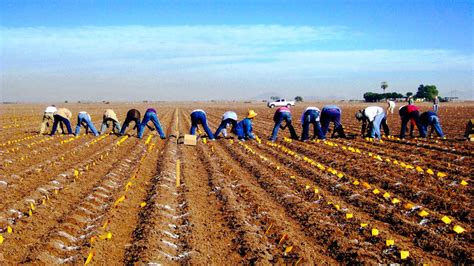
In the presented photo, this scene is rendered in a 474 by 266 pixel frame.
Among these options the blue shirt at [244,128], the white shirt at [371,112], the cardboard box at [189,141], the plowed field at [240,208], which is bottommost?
the plowed field at [240,208]

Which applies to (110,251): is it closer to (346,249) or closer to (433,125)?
(346,249)

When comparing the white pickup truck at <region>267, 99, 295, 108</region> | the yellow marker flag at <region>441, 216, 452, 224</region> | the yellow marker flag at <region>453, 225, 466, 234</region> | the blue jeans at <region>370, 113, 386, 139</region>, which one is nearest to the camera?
the yellow marker flag at <region>453, 225, 466, 234</region>

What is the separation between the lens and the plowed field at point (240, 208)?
521 centimetres

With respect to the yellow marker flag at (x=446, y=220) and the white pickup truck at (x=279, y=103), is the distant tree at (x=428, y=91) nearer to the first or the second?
the white pickup truck at (x=279, y=103)

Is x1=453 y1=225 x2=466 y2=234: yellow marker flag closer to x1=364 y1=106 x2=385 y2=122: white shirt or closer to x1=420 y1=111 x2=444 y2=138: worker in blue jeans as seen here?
x1=364 y1=106 x2=385 y2=122: white shirt

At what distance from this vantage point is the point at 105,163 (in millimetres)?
11508

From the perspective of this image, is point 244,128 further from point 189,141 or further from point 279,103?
point 279,103

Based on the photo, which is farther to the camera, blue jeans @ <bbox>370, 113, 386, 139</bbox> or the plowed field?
blue jeans @ <bbox>370, 113, 386, 139</bbox>

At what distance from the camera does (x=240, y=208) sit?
7121 millimetres

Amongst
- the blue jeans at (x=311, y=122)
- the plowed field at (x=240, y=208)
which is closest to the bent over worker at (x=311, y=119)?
the blue jeans at (x=311, y=122)

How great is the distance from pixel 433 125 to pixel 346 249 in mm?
11556

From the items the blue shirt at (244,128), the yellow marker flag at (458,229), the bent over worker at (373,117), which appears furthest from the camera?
the blue shirt at (244,128)

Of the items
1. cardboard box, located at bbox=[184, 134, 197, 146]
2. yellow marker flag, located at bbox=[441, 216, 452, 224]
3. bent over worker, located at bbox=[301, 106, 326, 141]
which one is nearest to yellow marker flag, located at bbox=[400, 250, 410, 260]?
yellow marker flag, located at bbox=[441, 216, 452, 224]

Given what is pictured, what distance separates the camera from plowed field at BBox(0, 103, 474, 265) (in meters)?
5.21
